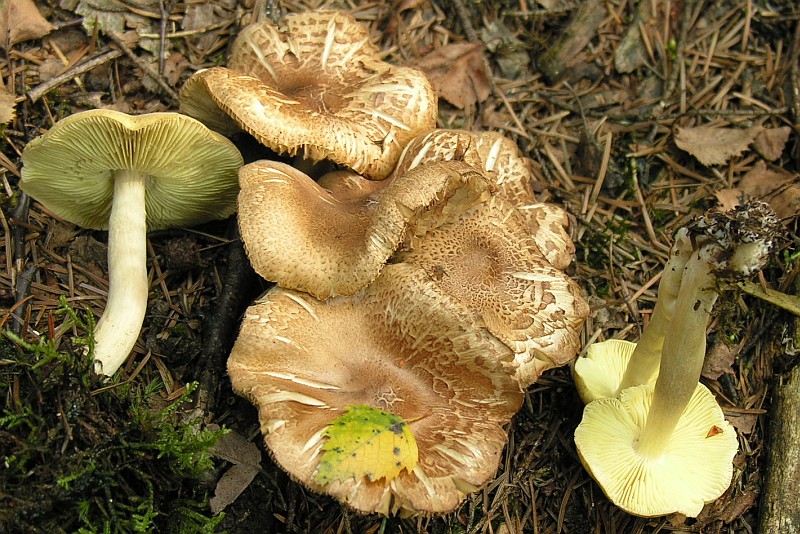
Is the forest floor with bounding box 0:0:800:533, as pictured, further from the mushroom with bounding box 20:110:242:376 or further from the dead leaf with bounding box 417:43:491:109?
the mushroom with bounding box 20:110:242:376

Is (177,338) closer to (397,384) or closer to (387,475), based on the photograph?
(397,384)

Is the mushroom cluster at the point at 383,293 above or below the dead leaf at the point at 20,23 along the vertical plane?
below

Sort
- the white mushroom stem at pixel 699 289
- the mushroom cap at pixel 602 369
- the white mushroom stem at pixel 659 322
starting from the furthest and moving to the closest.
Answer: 1. the mushroom cap at pixel 602 369
2. the white mushroom stem at pixel 659 322
3. the white mushroom stem at pixel 699 289

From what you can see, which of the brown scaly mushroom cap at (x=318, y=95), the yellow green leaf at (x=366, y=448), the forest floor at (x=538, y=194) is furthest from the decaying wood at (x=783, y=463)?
the brown scaly mushroom cap at (x=318, y=95)

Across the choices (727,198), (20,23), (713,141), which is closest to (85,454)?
(20,23)

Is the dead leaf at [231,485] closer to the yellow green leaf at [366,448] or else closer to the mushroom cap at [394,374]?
the mushroom cap at [394,374]

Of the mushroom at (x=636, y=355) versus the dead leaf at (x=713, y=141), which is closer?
the mushroom at (x=636, y=355)

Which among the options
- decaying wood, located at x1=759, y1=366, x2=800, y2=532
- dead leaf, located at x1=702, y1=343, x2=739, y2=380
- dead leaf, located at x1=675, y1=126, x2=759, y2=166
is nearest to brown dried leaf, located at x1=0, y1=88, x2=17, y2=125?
dead leaf, located at x1=675, y1=126, x2=759, y2=166

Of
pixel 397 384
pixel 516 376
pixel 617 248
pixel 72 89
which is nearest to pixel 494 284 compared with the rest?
pixel 516 376

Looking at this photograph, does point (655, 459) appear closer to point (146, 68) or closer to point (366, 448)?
point (366, 448)
